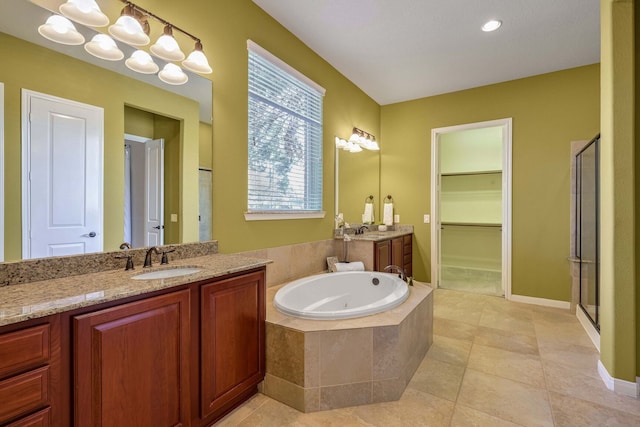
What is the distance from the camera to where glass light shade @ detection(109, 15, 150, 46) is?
150 centimetres

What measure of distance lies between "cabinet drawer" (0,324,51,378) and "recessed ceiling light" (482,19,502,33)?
11.9 feet

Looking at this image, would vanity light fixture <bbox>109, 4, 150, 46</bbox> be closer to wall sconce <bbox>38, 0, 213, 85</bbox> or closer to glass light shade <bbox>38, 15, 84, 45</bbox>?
wall sconce <bbox>38, 0, 213, 85</bbox>

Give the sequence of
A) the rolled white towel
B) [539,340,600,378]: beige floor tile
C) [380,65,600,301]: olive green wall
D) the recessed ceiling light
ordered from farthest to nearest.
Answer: [380,65,600,301]: olive green wall < the rolled white towel < the recessed ceiling light < [539,340,600,378]: beige floor tile

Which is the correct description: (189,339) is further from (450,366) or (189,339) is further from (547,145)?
(547,145)

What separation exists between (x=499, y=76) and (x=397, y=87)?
1.24 meters

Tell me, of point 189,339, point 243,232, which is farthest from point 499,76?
point 189,339

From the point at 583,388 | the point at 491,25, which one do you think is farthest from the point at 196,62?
the point at 583,388

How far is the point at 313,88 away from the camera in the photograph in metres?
3.12

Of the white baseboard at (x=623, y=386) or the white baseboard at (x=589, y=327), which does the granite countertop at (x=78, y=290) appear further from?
the white baseboard at (x=589, y=327)

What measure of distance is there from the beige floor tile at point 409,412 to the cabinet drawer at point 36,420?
1.39 m

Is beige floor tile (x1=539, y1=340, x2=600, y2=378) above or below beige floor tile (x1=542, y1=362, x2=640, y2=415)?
above

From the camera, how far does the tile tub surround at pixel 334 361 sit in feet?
5.73

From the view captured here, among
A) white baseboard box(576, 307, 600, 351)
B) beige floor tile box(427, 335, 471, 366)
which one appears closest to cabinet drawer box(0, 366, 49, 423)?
beige floor tile box(427, 335, 471, 366)

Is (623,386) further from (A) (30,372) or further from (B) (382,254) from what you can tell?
(A) (30,372)
